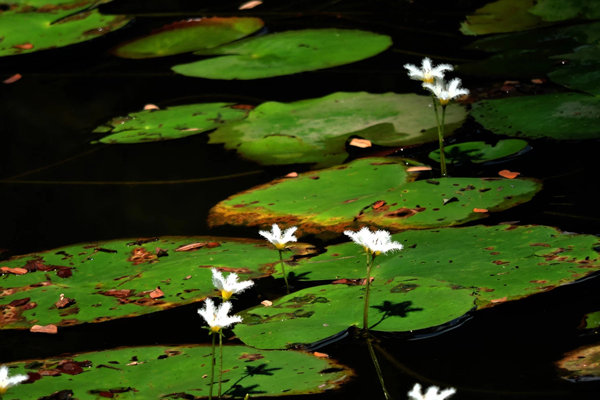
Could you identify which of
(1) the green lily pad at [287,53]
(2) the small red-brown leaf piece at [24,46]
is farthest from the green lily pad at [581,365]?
(2) the small red-brown leaf piece at [24,46]

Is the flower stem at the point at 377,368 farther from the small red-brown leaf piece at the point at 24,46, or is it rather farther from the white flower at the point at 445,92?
the small red-brown leaf piece at the point at 24,46

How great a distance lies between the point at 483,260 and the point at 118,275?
1.22 meters

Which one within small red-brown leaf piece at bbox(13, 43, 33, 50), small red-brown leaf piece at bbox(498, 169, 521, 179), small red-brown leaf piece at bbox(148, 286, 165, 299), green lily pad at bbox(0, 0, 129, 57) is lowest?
small red-brown leaf piece at bbox(498, 169, 521, 179)

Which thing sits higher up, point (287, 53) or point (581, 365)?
point (287, 53)

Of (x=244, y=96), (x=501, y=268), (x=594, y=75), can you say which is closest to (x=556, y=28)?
(x=594, y=75)

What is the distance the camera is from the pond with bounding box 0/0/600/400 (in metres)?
1.73

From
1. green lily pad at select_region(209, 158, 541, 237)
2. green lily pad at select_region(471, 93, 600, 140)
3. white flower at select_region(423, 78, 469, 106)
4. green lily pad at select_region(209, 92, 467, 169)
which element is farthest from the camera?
green lily pad at select_region(209, 92, 467, 169)

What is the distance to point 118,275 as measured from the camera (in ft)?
7.57

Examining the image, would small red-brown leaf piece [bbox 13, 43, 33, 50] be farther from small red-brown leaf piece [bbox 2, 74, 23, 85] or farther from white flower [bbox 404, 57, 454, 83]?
white flower [bbox 404, 57, 454, 83]

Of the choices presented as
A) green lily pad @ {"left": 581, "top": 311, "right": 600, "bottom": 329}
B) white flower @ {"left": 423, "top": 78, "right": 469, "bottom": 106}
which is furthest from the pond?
white flower @ {"left": 423, "top": 78, "right": 469, "bottom": 106}

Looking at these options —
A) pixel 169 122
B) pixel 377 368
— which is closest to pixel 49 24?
pixel 169 122

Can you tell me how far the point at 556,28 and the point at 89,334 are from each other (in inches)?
143

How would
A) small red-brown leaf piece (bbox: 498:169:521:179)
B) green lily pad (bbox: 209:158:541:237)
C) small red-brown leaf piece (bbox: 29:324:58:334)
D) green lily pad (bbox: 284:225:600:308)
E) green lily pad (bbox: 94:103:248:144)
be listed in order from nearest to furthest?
green lily pad (bbox: 284:225:600:308) → small red-brown leaf piece (bbox: 29:324:58:334) → green lily pad (bbox: 209:158:541:237) → small red-brown leaf piece (bbox: 498:169:521:179) → green lily pad (bbox: 94:103:248:144)

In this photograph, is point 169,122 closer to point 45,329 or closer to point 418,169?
point 418,169
